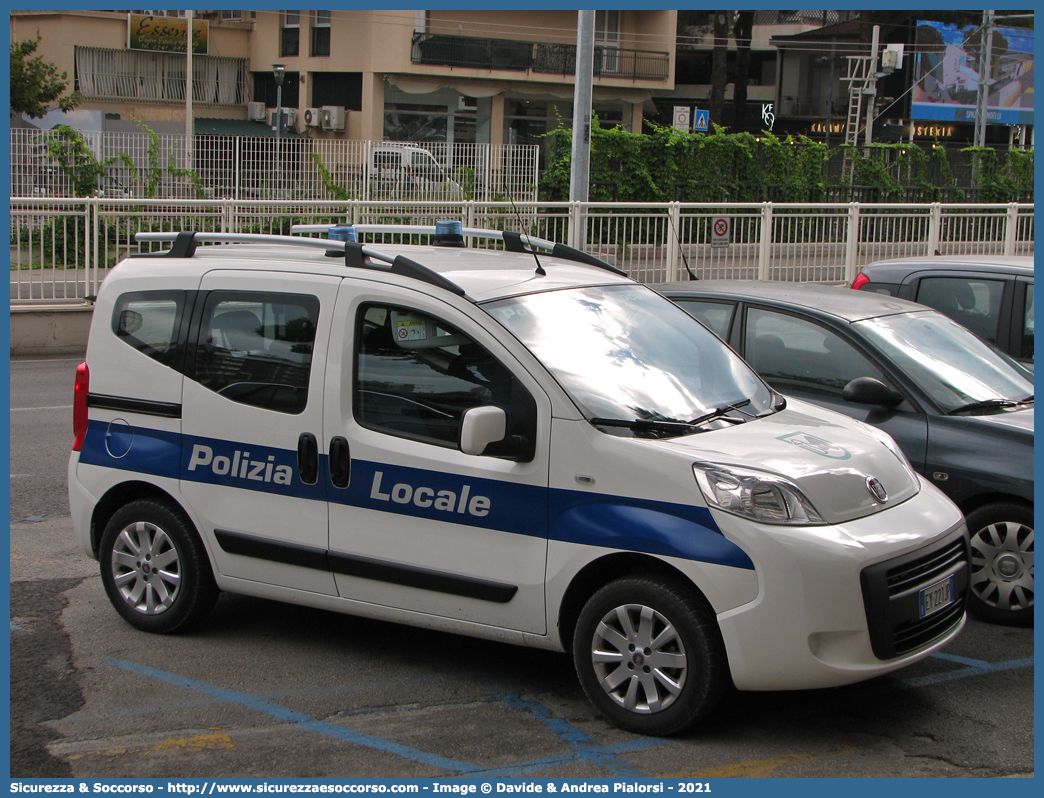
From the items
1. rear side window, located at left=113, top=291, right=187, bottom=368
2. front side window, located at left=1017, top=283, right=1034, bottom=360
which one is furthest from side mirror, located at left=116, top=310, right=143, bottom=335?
front side window, located at left=1017, top=283, right=1034, bottom=360

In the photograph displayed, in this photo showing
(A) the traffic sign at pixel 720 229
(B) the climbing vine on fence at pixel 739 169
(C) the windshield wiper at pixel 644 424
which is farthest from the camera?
(B) the climbing vine on fence at pixel 739 169

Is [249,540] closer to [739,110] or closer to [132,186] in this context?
[132,186]

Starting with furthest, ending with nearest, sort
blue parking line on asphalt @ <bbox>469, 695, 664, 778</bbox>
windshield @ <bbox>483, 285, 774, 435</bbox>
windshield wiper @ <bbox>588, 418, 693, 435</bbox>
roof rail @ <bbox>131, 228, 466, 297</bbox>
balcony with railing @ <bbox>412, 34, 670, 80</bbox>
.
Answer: balcony with railing @ <bbox>412, 34, 670, 80</bbox> < roof rail @ <bbox>131, 228, 466, 297</bbox> < windshield @ <bbox>483, 285, 774, 435</bbox> < windshield wiper @ <bbox>588, 418, 693, 435</bbox> < blue parking line on asphalt @ <bbox>469, 695, 664, 778</bbox>

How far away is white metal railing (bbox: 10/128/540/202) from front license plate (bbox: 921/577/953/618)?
16.6 meters

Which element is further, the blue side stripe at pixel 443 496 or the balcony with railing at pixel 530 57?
the balcony with railing at pixel 530 57

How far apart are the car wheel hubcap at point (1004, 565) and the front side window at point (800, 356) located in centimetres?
101

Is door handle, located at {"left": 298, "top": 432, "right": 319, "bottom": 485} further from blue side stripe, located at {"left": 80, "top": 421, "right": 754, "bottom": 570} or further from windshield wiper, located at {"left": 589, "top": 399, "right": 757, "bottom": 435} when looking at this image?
windshield wiper, located at {"left": 589, "top": 399, "right": 757, "bottom": 435}

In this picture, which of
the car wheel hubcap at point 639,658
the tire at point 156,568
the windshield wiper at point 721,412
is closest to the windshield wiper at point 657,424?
the windshield wiper at point 721,412

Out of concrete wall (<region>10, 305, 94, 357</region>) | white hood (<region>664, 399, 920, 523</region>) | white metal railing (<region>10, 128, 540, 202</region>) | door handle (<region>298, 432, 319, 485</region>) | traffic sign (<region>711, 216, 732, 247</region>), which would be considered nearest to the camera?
white hood (<region>664, 399, 920, 523</region>)

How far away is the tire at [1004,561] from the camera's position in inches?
215

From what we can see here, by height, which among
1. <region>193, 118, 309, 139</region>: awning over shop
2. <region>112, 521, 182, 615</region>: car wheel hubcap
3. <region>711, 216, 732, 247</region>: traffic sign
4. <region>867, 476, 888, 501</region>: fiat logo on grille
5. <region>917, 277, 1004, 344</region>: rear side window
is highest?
<region>193, 118, 309, 139</region>: awning over shop

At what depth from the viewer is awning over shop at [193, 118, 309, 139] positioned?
147 feet

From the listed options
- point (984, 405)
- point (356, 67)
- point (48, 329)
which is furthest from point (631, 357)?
point (356, 67)

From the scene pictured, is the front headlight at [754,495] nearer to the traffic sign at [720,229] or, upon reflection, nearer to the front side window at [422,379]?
the front side window at [422,379]
